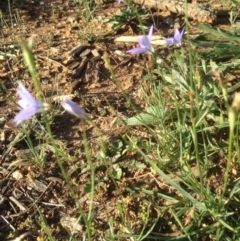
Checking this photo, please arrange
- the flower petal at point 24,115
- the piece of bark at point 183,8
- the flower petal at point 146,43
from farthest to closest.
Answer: the piece of bark at point 183,8
the flower petal at point 146,43
the flower petal at point 24,115

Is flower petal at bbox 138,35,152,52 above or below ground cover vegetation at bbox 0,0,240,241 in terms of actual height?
above

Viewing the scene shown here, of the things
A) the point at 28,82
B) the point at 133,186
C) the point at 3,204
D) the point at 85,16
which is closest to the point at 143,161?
the point at 133,186

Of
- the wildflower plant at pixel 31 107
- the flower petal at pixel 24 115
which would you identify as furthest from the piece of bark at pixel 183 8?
the flower petal at pixel 24 115

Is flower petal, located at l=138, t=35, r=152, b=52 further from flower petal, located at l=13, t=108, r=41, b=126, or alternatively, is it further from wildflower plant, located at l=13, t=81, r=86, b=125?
flower petal, located at l=13, t=108, r=41, b=126

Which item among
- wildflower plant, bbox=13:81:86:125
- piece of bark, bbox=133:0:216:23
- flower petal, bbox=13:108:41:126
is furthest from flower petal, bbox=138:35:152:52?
piece of bark, bbox=133:0:216:23

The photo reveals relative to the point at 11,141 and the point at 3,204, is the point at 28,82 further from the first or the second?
the point at 3,204

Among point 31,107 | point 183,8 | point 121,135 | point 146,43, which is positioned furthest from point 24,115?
point 183,8

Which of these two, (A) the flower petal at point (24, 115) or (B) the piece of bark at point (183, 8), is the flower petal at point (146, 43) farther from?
(B) the piece of bark at point (183, 8)
